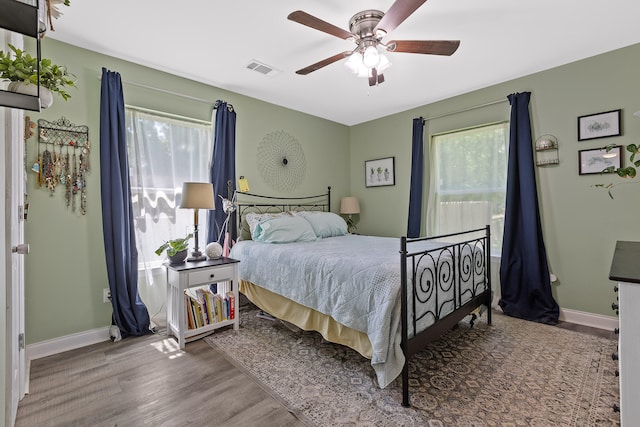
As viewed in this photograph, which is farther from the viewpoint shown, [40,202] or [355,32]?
[40,202]

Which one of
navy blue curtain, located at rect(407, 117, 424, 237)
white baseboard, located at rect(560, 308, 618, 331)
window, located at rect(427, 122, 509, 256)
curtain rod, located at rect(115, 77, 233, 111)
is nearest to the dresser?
white baseboard, located at rect(560, 308, 618, 331)

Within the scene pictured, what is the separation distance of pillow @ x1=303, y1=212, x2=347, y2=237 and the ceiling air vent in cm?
163

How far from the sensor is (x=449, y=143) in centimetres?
369

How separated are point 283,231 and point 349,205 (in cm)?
175

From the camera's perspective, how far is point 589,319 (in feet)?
9.06

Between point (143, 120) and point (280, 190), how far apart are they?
1736 mm

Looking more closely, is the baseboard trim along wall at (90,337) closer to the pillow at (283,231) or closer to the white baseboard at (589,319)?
the white baseboard at (589,319)

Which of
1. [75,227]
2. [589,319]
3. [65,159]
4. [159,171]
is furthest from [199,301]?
[589,319]

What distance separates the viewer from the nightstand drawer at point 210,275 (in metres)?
2.49

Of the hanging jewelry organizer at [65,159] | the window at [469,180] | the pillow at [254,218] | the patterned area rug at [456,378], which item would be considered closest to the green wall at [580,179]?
the window at [469,180]

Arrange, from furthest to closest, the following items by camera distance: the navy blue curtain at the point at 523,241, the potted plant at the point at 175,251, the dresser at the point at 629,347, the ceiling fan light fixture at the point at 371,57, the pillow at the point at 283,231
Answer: the pillow at the point at 283,231 < the navy blue curtain at the point at 523,241 < the potted plant at the point at 175,251 < the ceiling fan light fixture at the point at 371,57 < the dresser at the point at 629,347

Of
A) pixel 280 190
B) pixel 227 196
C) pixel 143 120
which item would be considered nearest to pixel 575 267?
pixel 280 190

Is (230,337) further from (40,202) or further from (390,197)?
(390,197)

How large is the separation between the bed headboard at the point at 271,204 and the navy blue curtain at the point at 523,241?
2.40 m
